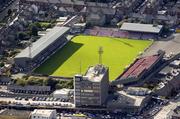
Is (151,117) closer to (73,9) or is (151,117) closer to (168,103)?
(168,103)

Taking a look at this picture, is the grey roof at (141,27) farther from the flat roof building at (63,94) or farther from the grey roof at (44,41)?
the flat roof building at (63,94)

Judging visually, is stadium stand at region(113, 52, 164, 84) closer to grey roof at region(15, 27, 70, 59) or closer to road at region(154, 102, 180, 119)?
road at region(154, 102, 180, 119)

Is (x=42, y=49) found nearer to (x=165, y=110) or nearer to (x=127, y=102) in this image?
(x=127, y=102)

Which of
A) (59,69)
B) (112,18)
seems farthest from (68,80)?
(112,18)

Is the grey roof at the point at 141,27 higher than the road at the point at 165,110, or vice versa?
the grey roof at the point at 141,27

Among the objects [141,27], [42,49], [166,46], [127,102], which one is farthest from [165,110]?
[141,27]

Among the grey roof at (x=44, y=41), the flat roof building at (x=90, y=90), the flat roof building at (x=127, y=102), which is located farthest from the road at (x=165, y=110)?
the grey roof at (x=44, y=41)

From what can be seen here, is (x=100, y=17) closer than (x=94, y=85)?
No
